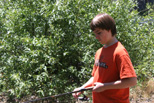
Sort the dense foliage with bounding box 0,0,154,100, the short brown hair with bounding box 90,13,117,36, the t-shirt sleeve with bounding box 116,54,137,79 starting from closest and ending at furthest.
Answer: the t-shirt sleeve with bounding box 116,54,137,79
the short brown hair with bounding box 90,13,117,36
the dense foliage with bounding box 0,0,154,100

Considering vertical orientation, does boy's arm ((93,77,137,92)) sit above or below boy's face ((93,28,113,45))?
below

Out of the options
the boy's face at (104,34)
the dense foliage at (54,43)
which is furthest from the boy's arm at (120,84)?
the dense foliage at (54,43)

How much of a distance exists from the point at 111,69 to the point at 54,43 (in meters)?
2.00

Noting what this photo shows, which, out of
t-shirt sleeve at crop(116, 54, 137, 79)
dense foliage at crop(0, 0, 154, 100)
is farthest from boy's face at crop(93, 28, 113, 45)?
dense foliage at crop(0, 0, 154, 100)

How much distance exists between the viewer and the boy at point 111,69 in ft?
4.46

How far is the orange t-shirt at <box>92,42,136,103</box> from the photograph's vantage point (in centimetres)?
136

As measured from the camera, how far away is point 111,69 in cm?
145

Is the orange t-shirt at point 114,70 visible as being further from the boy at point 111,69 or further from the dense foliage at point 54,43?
the dense foliage at point 54,43

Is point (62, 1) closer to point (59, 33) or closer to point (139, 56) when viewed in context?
point (59, 33)

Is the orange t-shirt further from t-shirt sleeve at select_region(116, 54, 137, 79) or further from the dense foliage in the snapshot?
the dense foliage

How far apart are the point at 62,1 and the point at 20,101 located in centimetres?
259

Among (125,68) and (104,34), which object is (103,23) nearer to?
(104,34)

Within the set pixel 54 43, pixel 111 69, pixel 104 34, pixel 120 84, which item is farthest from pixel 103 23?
pixel 54 43

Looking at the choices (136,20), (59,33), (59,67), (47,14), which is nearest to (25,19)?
(47,14)
